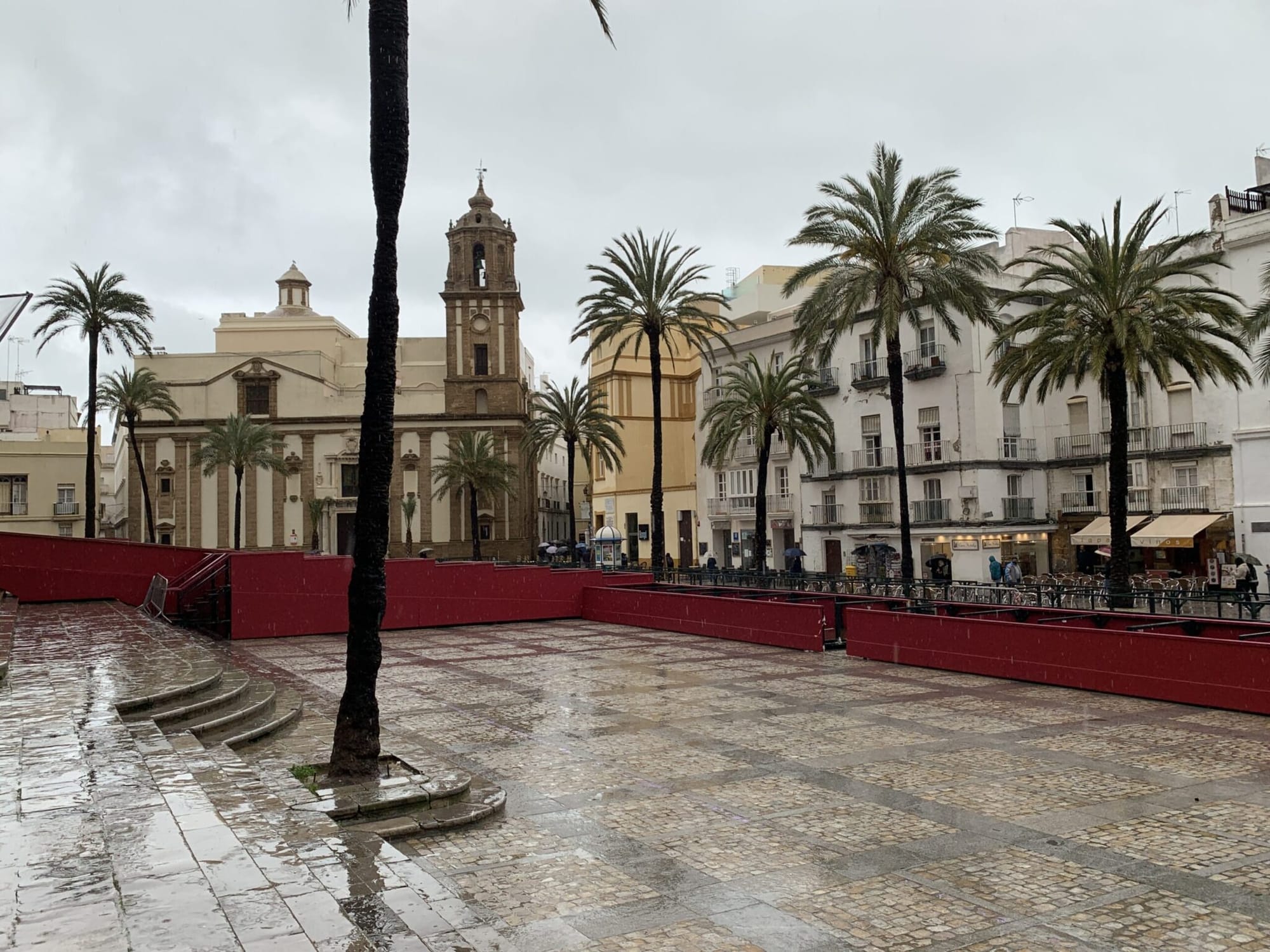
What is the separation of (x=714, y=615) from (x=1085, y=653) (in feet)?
32.0

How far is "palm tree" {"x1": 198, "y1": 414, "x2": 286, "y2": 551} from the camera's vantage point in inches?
2312

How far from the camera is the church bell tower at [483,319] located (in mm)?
66562

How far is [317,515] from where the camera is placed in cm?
6488

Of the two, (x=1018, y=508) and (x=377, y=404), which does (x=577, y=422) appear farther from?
(x=377, y=404)

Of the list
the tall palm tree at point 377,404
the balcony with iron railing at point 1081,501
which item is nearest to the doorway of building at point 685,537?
the balcony with iron railing at point 1081,501

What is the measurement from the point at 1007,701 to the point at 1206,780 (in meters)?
4.61

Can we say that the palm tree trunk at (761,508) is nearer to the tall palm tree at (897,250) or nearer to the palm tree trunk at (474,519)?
the tall palm tree at (897,250)

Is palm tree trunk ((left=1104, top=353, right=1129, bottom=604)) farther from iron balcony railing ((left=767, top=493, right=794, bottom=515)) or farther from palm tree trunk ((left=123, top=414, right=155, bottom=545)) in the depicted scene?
palm tree trunk ((left=123, top=414, right=155, bottom=545))

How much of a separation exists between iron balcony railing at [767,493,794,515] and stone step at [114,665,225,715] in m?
35.5

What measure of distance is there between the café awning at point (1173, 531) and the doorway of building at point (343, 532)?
155 feet

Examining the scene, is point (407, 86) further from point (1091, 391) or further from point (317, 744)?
point (1091, 391)

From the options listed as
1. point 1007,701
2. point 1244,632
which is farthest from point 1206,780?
point 1244,632

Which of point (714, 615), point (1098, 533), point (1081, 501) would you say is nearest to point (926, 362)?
point (1081, 501)

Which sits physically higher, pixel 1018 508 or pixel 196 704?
pixel 1018 508
